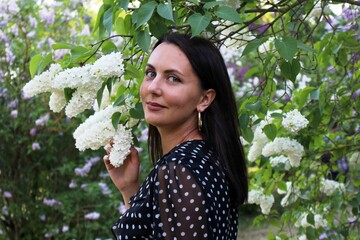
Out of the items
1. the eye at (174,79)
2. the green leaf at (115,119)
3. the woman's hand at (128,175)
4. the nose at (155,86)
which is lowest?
the woman's hand at (128,175)

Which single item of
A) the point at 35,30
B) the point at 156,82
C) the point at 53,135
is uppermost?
the point at 156,82

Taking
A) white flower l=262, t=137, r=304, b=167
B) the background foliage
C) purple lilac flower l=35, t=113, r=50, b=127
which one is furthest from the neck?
purple lilac flower l=35, t=113, r=50, b=127

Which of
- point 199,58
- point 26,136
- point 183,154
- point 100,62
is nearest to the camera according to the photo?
point 183,154

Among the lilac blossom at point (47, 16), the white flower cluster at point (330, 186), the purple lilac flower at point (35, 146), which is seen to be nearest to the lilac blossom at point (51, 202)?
the purple lilac flower at point (35, 146)

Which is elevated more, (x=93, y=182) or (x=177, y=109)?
(x=177, y=109)

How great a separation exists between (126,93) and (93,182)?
3311 mm

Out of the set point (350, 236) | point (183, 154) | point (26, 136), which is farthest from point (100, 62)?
point (26, 136)

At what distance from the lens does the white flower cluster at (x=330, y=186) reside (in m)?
3.93

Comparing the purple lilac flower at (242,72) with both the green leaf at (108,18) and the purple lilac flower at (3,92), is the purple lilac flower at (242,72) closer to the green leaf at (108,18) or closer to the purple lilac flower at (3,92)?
the purple lilac flower at (3,92)

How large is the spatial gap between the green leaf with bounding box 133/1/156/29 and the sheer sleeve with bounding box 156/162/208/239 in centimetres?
48

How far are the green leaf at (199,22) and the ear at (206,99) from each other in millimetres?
168

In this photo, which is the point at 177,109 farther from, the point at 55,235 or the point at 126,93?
the point at 55,235

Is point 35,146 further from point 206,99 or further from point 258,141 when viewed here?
point 206,99

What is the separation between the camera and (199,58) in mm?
1984
